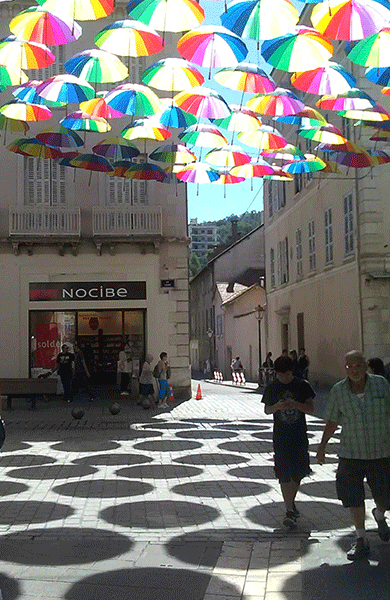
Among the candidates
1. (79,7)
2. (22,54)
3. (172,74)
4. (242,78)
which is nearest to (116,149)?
(172,74)

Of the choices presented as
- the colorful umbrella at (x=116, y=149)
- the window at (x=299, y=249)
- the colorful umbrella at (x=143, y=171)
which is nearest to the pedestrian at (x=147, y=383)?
the colorful umbrella at (x=143, y=171)

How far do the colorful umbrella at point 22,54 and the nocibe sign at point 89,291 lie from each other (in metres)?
13.3

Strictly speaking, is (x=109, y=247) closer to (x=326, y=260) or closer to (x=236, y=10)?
(x=326, y=260)

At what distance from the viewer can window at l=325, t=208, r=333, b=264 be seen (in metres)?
28.4

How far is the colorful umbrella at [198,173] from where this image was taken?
542 inches

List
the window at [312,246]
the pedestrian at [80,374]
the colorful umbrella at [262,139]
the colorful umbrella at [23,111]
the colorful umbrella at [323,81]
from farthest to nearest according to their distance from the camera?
the window at [312,246] → the pedestrian at [80,374] → the colorful umbrella at [262,139] → the colorful umbrella at [23,111] → the colorful umbrella at [323,81]

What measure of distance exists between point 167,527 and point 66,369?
14.3 meters

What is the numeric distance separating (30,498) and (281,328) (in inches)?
1146

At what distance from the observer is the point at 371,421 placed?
18.9 ft

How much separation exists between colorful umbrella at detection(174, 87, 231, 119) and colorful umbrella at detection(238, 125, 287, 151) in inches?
40.3

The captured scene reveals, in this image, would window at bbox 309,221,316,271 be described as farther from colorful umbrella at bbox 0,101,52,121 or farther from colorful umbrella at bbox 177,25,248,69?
colorful umbrella at bbox 177,25,248,69

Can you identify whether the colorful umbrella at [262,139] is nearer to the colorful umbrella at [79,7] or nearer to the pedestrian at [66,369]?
the colorful umbrella at [79,7]

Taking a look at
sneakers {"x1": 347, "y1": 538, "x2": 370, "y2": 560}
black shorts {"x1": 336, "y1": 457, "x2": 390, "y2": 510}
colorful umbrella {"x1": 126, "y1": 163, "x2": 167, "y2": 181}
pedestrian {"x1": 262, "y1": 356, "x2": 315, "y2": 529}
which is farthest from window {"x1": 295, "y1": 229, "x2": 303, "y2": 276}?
sneakers {"x1": 347, "y1": 538, "x2": 370, "y2": 560}

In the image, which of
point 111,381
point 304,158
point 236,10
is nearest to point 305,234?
point 111,381
